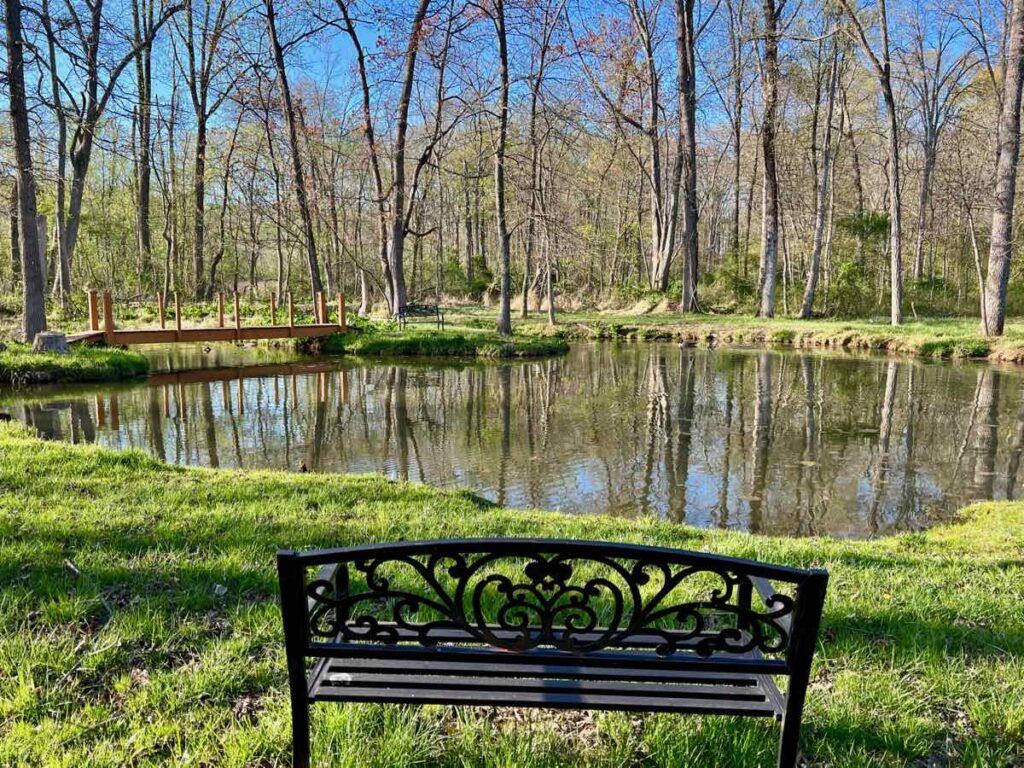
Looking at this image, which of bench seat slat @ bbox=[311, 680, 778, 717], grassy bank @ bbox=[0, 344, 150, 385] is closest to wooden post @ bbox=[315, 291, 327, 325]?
grassy bank @ bbox=[0, 344, 150, 385]

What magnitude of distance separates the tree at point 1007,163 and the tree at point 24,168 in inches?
808

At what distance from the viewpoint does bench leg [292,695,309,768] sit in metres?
1.93

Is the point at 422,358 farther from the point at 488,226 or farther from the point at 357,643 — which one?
the point at 488,226

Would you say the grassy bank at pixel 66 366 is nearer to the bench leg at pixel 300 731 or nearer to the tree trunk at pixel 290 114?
the tree trunk at pixel 290 114

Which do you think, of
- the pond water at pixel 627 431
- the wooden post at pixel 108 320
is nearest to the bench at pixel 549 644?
the pond water at pixel 627 431

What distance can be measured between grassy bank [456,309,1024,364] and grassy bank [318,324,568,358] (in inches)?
152

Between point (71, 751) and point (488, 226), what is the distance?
135 ft

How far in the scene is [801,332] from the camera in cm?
2036

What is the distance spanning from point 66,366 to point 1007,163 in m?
21.0

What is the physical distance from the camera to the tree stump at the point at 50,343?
12.9m

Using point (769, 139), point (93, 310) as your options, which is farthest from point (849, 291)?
point (93, 310)

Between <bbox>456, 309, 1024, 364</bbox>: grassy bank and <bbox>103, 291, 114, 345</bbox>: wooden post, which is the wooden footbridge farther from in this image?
<bbox>456, 309, 1024, 364</bbox>: grassy bank

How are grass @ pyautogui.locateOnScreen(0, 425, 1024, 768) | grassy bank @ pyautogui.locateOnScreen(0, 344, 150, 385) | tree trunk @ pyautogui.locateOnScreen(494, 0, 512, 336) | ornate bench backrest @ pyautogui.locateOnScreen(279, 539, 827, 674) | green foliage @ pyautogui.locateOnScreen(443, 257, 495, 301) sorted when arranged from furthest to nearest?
green foliage @ pyautogui.locateOnScreen(443, 257, 495, 301)
tree trunk @ pyautogui.locateOnScreen(494, 0, 512, 336)
grassy bank @ pyautogui.locateOnScreen(0, 344, 150, 385)
grass @ pyautogui.locateOnScreen(0, 425, 1024, 768)
ornate bench backrest @ pyautogui.locateOnScreen(279, 539, 827, 674)

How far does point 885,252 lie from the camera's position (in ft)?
90.9
